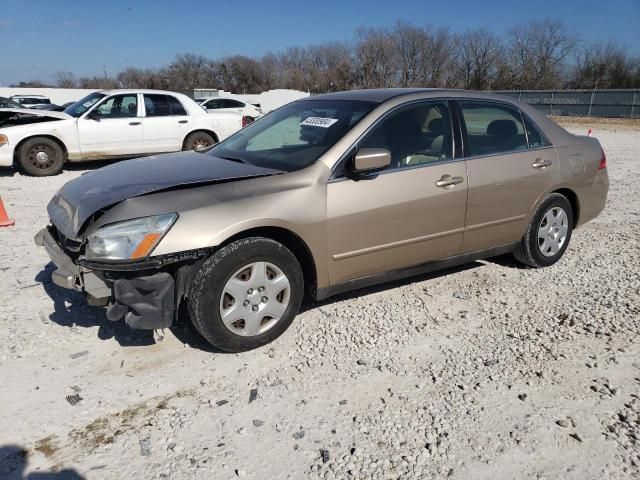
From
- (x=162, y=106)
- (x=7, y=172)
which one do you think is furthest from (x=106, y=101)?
(x=7, y=172)

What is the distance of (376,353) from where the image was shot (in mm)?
3389

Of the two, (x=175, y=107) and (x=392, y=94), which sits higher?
(x=392, y=94)

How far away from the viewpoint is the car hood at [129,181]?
3141 mm

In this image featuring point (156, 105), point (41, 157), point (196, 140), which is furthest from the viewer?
Result: point (196, 140)

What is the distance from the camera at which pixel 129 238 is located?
115 inches

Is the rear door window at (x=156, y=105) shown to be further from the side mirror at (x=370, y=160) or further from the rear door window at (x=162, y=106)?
the side mirror at (x=370, y=160)

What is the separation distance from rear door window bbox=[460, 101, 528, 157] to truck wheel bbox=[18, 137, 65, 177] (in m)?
8.21

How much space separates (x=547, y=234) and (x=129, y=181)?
3.68 meters

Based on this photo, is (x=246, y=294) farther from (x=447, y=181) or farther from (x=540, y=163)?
(x=540, y=163)

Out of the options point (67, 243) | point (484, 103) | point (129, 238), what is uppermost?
point (484, 103)

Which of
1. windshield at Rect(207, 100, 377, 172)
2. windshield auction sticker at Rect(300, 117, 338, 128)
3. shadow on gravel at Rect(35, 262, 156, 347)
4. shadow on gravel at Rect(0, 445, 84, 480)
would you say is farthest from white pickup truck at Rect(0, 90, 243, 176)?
shadow on gravel at Rect(0, 445, 84, 480)

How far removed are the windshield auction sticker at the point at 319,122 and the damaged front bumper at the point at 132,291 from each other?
1633 millimetres

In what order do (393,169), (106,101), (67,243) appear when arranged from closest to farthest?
(67,243), (393,169), (106,101)

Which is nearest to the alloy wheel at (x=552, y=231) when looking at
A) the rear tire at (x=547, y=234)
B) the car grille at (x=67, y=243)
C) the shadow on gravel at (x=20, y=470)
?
the rear tire at (x=547, y=234)
